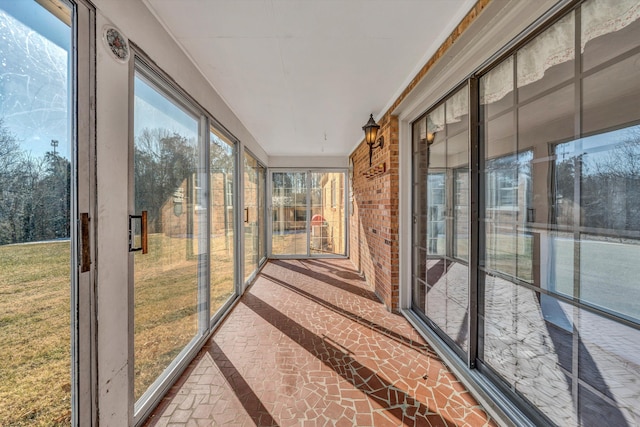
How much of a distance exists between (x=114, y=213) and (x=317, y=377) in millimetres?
1760

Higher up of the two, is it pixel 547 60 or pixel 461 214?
pixel 547 60

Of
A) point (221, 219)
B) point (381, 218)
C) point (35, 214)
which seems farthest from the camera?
point (381, 218)

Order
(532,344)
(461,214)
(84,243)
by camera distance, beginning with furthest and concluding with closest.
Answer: (461,214) → (532,344) → (84,243)

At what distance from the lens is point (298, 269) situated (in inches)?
184

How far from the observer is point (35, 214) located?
93cm

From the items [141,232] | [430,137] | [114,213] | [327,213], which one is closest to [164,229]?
[141,232]

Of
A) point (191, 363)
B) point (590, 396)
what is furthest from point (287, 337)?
point (590, 396)

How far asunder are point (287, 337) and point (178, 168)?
188 cm

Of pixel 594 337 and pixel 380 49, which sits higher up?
pixel 380 49

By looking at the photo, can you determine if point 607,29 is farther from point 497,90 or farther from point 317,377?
point 317,377

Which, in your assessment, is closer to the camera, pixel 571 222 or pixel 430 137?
pixel 571 222

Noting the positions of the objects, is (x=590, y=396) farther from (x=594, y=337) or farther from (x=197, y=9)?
(x=197, y=9)

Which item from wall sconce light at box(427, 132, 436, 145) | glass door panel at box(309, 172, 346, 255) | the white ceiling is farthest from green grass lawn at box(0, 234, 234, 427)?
glass door panel at box(309, 172, 346, 255)

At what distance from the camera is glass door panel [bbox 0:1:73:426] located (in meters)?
0.85
